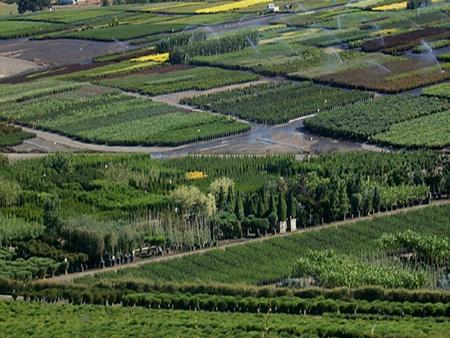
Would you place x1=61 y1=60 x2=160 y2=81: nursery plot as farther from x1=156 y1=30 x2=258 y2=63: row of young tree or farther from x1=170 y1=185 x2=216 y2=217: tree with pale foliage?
x1=170 y1=185 x2=216 y2=217: tree with pale foliage

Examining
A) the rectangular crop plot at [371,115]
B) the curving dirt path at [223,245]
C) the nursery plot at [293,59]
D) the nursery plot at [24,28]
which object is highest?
the nursery plot at [24,28]

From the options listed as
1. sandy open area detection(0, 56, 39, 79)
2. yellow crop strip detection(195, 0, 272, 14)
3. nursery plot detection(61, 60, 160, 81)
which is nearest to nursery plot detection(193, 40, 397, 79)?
nursery plot detection(61, 60, 160, 81)

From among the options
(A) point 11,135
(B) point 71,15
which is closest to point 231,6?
(B) point 71,15

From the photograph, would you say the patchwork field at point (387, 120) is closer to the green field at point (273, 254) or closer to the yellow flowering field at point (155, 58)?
the green field at point (273, 254)

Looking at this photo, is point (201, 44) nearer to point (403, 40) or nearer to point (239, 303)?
Answer: point (403, 40)

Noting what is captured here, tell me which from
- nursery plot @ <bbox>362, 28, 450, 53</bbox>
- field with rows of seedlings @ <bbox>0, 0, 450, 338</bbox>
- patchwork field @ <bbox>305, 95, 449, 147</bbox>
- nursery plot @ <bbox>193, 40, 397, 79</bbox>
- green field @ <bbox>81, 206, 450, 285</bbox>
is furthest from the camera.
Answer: nursery plot @ <bbox>362, 28, 450, 53</bbox>

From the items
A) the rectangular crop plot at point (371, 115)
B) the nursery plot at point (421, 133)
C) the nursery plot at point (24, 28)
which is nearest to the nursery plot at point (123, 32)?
the nursery plot at point (24, 28)
